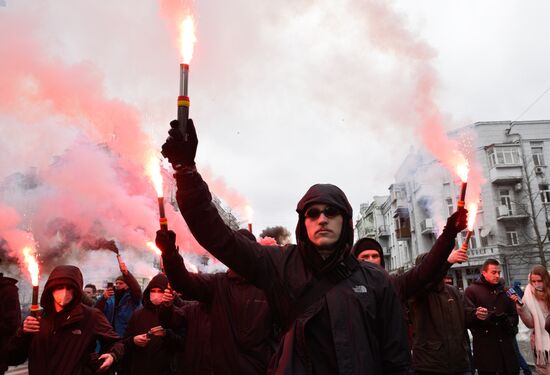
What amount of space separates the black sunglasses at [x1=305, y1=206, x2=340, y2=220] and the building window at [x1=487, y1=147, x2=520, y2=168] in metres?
42.0

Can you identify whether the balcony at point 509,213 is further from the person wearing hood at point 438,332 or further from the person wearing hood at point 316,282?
the person wearing hood at point 316,282


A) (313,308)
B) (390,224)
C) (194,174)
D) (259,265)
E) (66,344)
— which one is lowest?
(66,344)

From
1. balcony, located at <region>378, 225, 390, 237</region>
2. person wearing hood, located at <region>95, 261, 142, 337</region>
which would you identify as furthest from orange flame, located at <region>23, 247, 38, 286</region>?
balcony, located at <region>378, 225, 390, 237</region>

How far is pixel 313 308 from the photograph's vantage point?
230 cm

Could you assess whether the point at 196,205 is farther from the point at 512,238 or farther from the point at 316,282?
the point at 512,238

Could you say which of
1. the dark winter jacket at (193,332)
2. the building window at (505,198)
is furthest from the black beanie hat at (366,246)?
the building window at (505,198)

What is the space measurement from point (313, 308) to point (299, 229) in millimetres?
481

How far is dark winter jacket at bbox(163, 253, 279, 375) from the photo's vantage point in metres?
4.09

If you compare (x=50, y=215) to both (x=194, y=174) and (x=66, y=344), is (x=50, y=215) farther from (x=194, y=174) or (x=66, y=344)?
(x=194, y=174)

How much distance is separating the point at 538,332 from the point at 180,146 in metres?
6.44

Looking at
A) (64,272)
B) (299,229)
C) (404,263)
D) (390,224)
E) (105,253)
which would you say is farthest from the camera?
(390,224)

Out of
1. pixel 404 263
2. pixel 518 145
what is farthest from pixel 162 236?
pixel 404 263

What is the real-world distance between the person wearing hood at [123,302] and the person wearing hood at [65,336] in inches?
118

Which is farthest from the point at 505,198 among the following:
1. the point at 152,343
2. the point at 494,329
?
the point at 152,343
